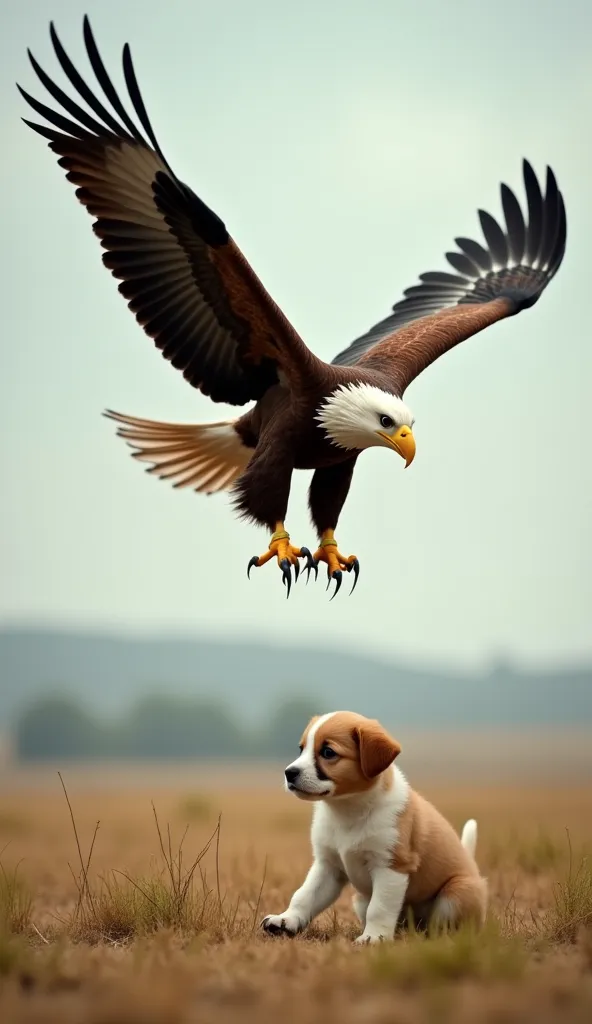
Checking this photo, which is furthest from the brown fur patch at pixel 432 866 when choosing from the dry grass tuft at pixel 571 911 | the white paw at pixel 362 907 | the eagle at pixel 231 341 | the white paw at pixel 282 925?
the eagle at pixel 231 341

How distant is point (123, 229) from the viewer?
6238mm

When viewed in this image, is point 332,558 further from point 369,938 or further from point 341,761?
point 369,938

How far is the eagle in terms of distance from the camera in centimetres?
589

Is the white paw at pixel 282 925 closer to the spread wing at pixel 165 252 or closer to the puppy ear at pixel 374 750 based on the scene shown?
the puppy ear at pixel 374 750

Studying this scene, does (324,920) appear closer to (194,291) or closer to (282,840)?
(194,291)

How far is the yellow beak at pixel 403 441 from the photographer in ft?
19.4

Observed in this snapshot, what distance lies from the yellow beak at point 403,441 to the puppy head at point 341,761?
5.34 ft

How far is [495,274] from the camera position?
30.6 ft

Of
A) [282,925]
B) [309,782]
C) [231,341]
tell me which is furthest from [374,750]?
[231,341]

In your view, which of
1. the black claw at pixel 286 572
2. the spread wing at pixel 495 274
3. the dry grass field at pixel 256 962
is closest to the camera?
the dry grass field at pixel 256 962

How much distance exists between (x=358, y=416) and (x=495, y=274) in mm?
4016

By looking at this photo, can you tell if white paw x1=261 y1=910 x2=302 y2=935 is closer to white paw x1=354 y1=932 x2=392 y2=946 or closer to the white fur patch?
white paw x1=354 y1=932 x2=392 y2=946

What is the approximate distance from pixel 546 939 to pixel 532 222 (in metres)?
6.23

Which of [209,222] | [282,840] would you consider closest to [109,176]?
[209,222]
